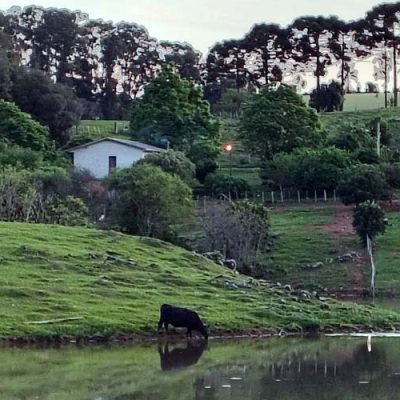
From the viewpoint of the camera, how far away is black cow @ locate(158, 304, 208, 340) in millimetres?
35188

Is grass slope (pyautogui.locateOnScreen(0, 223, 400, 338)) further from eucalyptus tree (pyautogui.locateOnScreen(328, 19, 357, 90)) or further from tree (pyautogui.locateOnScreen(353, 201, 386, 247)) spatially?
eucalyptus tree (pyautogui.locateOnScreen(328, 19, 357, 90))

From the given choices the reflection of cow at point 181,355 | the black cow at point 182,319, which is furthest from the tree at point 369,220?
the reflection of cow at point 181,355

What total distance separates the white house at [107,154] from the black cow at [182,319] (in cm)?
5082

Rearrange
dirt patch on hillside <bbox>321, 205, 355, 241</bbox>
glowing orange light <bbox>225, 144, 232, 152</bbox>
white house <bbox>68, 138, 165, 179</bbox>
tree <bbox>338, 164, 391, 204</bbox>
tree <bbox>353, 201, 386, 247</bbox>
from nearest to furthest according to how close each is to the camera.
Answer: tree <bbox>353, 201, 386, 247</bbox> < dirt patch on hillside <bbox>321, 205, 355, 241</bbox> < tree <bbox>338, 164, 391, 204</bbox> < white house <bbox>68, 138, 165, 179</bbox> < glowing orange light <bbox>225, 144, 232, 152</bbox>

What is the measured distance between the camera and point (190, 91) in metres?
101

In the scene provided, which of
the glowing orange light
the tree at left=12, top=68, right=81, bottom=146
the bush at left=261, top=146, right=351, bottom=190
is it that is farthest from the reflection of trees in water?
the tree at left=12, top=68, right=81, bottom=146

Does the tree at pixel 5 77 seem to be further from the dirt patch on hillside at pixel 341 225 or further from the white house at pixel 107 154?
the dirt patch on hillside at pixel 341 225

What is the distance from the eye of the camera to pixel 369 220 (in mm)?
64125

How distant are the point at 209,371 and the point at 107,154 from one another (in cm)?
6179

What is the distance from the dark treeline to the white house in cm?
3540

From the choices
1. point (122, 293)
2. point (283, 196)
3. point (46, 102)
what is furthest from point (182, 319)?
point (46, 102)

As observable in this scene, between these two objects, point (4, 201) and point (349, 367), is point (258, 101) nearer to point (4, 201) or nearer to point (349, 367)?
point (4, 201)

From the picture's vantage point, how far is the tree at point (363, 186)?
74.1 meters

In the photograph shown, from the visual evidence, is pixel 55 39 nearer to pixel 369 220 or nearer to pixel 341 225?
pixel 341 225
